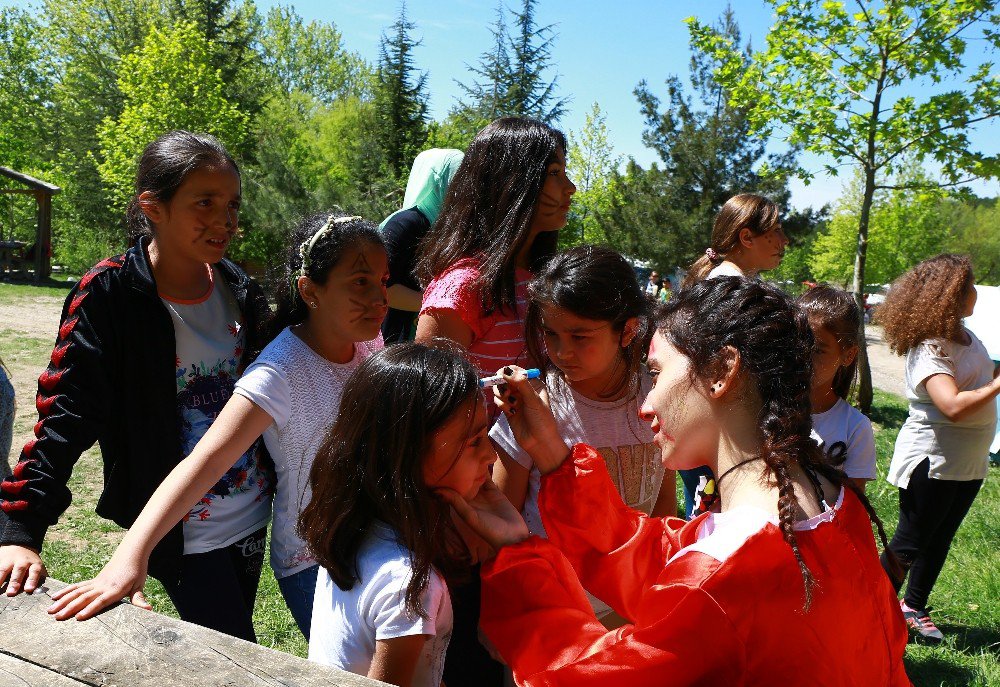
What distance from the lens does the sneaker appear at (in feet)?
12.5

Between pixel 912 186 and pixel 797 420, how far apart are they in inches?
399

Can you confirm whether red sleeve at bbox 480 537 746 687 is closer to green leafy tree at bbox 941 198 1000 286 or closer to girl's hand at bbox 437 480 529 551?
girl's hand at bbox 437 480 529 551

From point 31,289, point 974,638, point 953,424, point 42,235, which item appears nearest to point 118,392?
point 953,424

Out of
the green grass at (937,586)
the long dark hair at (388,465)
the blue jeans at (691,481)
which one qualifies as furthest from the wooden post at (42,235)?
the long dark hair at (388,465)

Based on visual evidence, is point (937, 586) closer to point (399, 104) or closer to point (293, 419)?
point (293, 419)

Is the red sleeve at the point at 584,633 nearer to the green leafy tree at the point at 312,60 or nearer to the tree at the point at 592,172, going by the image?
the tree at the point at 592,172

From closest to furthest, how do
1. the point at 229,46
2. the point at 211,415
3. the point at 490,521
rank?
the point at 490,521
the point at 211,415
the point at 229,46

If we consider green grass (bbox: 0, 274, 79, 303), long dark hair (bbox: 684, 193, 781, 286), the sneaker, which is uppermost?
long dark hair (bbox: 684, 193, 781, 286)

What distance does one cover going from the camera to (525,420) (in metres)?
2.08

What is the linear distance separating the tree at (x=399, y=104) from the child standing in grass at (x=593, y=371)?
20.1m

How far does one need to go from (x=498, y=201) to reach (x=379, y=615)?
4.50 ft

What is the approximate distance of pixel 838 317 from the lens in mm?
3035

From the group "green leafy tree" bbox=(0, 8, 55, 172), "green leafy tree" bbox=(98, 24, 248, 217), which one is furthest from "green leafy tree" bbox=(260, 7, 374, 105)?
"green leafy tree" bbox=(98, 24, 248, 217)

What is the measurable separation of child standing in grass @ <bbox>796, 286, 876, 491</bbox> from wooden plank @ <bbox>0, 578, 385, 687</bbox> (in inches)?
90.5
